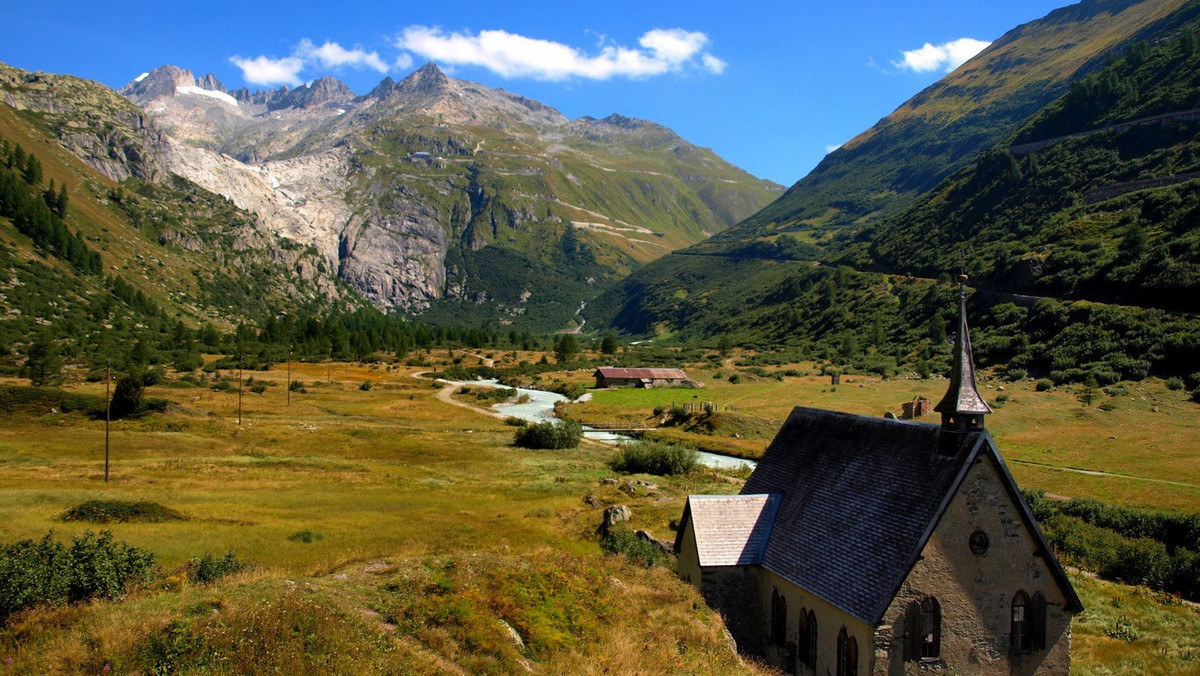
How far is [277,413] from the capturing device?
8888 centimetres

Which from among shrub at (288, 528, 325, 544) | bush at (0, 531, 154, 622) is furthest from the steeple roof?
shrub at (288, 528, 325, 544)

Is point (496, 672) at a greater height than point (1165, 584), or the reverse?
point (496, 672)

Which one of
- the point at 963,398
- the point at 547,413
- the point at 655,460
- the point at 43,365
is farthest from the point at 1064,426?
the point at 43,365

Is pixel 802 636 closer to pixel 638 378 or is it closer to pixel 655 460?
pixel 655 460

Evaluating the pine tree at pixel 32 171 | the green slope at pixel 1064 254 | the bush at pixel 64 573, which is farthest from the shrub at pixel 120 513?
the pine tree at pixel 32 171

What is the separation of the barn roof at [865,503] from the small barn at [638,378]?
10426 cm

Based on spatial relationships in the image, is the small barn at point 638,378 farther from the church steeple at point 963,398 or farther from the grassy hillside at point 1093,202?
the church steeple at point 963,398

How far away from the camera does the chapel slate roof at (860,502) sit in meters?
20.3

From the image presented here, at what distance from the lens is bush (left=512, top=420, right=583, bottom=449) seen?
79125 millimetres

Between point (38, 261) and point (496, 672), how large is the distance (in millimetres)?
191095

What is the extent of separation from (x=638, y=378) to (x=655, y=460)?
227 ft

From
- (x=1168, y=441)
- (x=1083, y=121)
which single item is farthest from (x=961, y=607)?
(x=1083, y=121)

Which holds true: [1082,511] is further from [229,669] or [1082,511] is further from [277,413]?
[277,413]

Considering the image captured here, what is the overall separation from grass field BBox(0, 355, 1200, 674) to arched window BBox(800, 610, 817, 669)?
2969 mm
